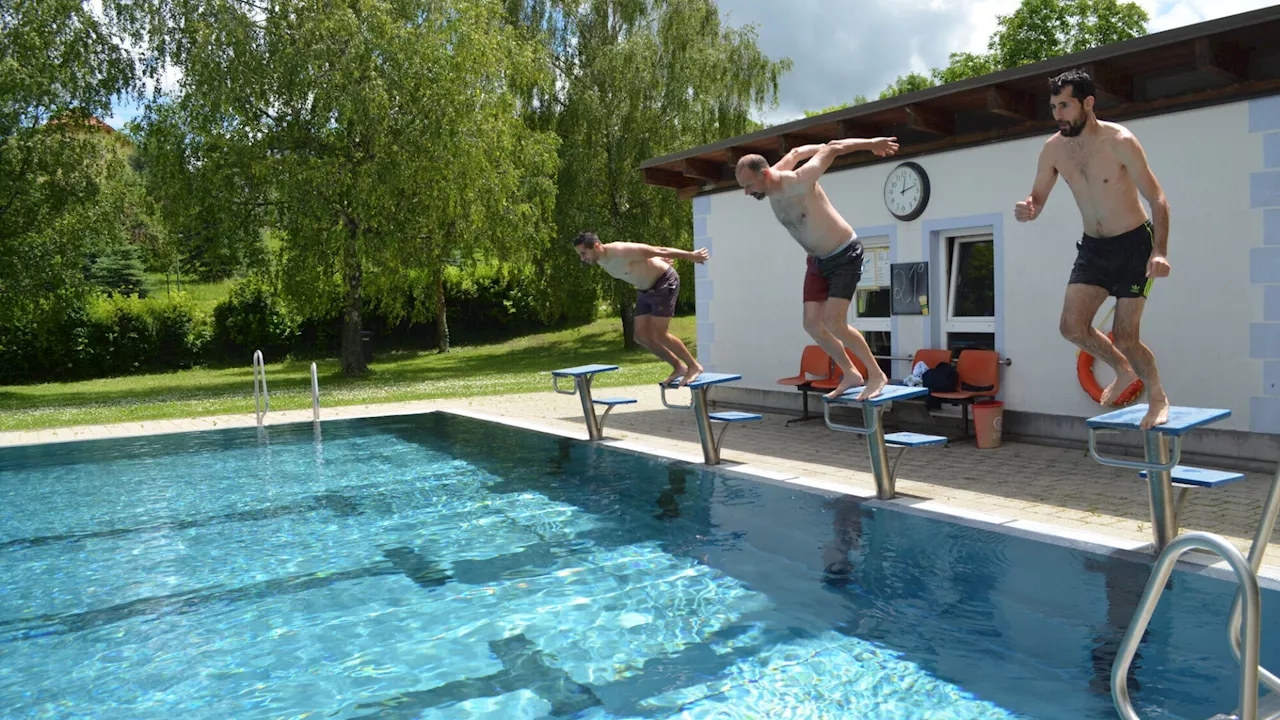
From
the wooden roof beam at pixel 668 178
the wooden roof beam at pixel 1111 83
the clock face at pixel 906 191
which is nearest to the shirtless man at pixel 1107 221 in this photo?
the wooden roof beam at pixel 1111 83

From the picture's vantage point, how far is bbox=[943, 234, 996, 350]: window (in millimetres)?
10367

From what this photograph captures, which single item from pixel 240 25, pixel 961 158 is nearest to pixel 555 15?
pixel 240 25

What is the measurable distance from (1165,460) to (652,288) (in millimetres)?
5386

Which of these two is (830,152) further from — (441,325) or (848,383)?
(441,325)

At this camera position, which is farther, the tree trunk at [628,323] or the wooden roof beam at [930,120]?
the tree trunk at [628,323]

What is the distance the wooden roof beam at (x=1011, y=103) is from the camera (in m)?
9.05

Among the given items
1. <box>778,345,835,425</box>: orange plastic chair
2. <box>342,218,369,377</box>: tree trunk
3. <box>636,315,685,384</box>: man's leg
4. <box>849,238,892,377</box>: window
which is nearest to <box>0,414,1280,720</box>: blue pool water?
<box>636,315,685,384</box>: man's leg

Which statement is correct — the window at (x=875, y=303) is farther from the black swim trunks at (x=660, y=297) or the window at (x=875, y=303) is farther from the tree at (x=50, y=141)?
the tree at (x=50, y=141)

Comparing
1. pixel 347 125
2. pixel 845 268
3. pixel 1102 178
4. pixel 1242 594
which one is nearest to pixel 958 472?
pixel 845 268

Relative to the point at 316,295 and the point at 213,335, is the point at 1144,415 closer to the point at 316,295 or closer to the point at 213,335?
the point at 316,295

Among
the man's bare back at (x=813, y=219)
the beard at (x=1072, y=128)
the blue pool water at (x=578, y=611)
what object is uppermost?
the beard at (x=1072, y=128)

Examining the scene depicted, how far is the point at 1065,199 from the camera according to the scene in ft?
30.3

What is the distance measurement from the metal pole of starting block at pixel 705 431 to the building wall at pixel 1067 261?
135 inches

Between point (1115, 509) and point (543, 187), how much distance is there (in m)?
20.6
